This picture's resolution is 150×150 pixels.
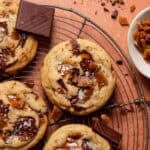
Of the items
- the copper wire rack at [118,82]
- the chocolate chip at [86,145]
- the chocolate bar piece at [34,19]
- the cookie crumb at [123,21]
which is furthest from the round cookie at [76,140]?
the cookie crumb at [123,21]

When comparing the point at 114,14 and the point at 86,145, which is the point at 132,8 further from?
the point at 86,145

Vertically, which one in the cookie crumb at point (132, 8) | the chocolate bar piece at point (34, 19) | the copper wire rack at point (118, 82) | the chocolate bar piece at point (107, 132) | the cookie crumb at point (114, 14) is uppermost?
the cookie crumb at point (132, 8)

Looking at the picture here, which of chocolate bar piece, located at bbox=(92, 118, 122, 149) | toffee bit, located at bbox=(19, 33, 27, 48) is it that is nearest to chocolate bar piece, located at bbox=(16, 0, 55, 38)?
toffee bit, located at bbox=(19, 33, 27, 48)

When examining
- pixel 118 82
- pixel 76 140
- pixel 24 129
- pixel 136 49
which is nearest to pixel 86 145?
pixel 76 140

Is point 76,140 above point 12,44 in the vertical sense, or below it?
below

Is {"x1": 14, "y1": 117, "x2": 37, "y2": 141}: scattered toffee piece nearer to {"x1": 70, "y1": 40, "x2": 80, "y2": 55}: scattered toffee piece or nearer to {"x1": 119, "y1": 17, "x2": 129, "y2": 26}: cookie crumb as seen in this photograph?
{"x1": 70, "y1": 40, "x2": 80, "y2": 55}: scattered toffee piece

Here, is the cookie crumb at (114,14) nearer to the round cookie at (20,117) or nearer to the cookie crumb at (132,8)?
the cookie crumb at (132,8)
